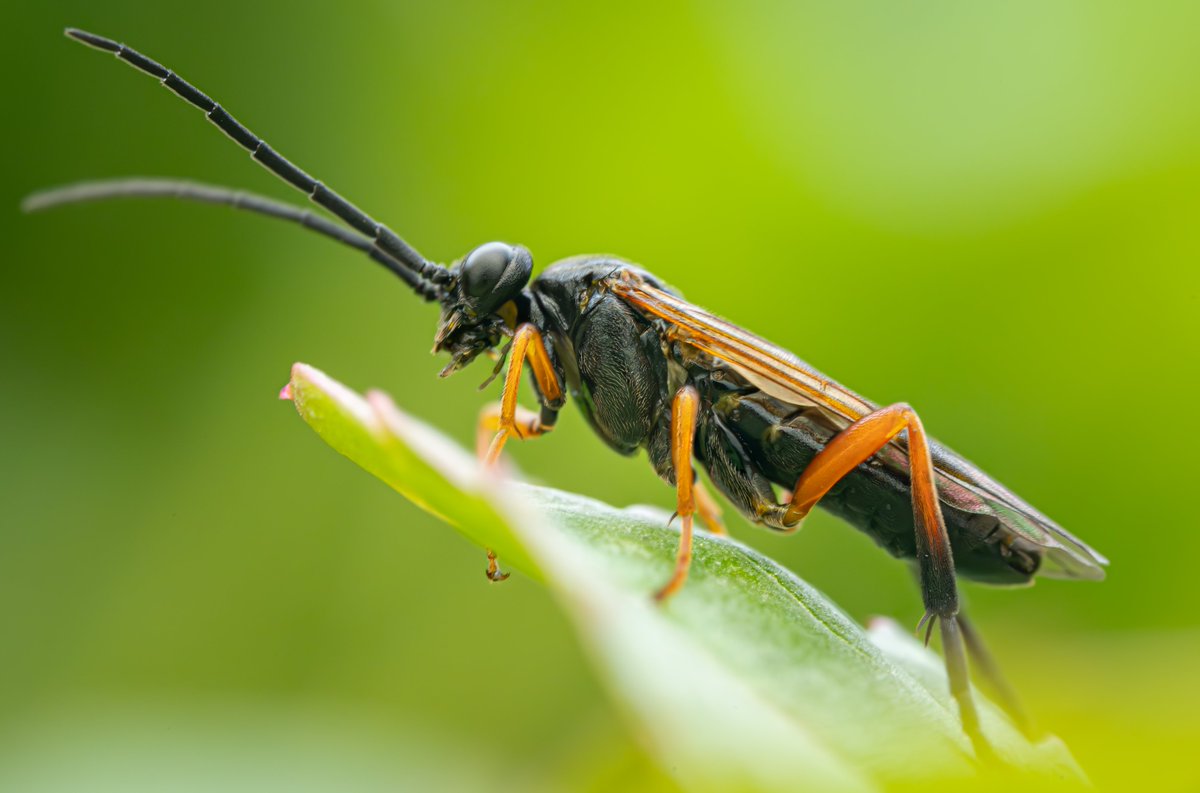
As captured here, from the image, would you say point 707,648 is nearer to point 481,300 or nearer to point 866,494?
point 866,494

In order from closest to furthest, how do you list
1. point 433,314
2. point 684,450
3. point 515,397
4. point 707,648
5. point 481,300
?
point 707,648 < point 684,450 < point 515,397 < point 481,300 < point 433,314

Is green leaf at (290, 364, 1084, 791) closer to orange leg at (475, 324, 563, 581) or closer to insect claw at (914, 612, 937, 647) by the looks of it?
insect claw at (914, 612, 937, 647)

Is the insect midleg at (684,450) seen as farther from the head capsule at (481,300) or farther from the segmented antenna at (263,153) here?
the segmented antenna at (263,153)

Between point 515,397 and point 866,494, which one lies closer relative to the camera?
point 515,397

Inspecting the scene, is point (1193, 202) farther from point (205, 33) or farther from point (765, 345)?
point (205, 33)

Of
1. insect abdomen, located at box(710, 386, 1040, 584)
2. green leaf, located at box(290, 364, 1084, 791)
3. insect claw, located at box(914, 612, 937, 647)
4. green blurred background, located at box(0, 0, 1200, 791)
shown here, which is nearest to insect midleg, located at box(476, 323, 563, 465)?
insect abdomen, located at box(710, 386, 1040, 584)

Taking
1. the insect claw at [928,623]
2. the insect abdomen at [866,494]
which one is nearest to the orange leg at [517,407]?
the insect abdomen at [866,494]

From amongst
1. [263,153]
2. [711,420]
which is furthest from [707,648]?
[263,153]
